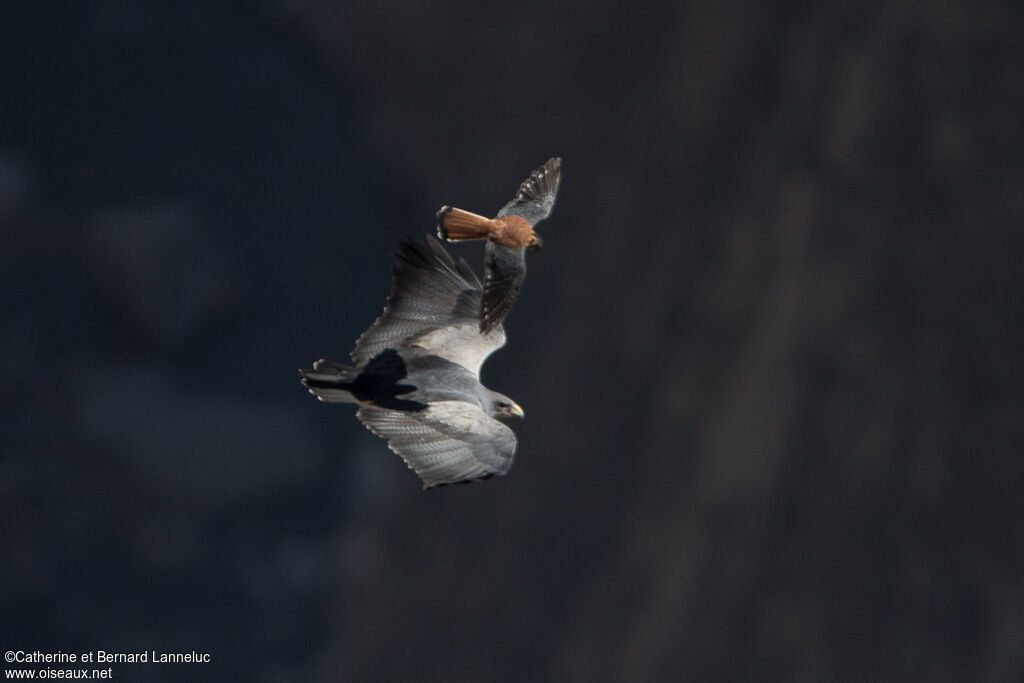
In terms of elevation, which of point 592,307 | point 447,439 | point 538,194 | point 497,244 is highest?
point 592,307

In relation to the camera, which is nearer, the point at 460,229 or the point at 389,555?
the point at 460,229

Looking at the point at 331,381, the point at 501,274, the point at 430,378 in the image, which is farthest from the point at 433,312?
the point at 501,274

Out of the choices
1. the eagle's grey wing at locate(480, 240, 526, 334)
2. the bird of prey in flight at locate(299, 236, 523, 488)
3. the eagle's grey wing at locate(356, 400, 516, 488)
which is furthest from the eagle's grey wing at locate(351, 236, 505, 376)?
the eagle's grey wing at locate(480, 240, 526, 334)

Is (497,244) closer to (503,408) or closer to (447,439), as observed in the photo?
(447,439)

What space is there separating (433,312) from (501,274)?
1.41 meters

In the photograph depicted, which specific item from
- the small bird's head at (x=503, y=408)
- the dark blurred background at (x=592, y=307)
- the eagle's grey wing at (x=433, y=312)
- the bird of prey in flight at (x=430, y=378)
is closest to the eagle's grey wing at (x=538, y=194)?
the bird of prey in flight at (x=430, y=378)

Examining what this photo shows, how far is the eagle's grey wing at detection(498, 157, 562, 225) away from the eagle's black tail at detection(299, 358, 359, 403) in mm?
1343

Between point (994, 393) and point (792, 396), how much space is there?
7.13ft

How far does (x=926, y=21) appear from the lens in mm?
14586

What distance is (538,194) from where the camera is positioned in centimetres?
762

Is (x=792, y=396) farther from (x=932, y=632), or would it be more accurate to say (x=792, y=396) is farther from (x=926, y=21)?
(x=926, y=21)

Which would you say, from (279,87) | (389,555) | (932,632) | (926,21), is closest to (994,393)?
(932,632)

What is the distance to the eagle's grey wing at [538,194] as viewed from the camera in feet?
24.7

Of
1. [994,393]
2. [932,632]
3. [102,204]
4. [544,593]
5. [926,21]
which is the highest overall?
[926,21]
